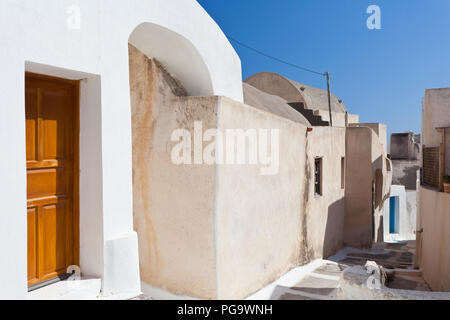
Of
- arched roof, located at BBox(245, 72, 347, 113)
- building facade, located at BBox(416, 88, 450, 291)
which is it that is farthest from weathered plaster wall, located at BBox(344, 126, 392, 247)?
arched roof, located at BBox(245, 72, 347, 113)

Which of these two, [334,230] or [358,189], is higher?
[358,189]

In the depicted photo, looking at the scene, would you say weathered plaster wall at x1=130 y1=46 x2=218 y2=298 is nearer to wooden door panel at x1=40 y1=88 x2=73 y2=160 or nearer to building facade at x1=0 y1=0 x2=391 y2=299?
building facade at x1=0 y1=0 x2=391 y2=299

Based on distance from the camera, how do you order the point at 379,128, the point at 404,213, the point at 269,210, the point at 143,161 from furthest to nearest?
the point at 404,213 < the point at 379,128 < the point at 269,210 < the point at 143,161

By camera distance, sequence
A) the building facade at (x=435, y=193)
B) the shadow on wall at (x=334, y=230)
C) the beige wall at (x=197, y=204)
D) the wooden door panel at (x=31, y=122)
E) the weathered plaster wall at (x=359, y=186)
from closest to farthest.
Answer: the wooden door panel at (x=31, y=122) < the beige wall at (x=197, y=204) < the building facade at (x=435, y=193) < the shadow on wall at (x=334, y=230) < the weathered plaster wall at (x=359, y=186)

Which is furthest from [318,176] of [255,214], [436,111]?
[255,214]

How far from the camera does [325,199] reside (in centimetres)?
952

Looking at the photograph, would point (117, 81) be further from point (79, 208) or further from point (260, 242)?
point (260, 242)

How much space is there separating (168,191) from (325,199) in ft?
19.0

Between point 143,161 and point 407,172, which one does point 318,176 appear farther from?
point 407,172

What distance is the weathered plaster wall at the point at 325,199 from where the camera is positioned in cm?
812

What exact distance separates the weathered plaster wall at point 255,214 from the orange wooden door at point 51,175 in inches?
76.2

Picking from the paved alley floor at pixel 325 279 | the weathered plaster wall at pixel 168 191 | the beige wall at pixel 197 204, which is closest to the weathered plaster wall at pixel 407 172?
the paved alley floor at pixel 325 279

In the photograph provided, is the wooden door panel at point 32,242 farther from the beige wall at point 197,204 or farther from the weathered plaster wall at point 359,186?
the weathered plaster wall at point 359,186

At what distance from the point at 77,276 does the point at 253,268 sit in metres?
2.98
